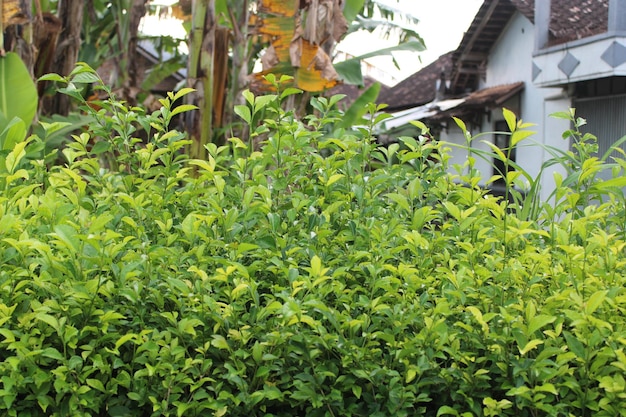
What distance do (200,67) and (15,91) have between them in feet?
5.02

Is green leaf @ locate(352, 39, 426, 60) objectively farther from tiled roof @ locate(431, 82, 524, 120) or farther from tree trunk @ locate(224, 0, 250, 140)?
tiled roof @ locate(431, 82, 524, 120)

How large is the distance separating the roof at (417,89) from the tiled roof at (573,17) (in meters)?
5.18

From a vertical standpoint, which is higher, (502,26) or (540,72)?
(502,26)

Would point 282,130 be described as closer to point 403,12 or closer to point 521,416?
point 521,416

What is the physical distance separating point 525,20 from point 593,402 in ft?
51.4

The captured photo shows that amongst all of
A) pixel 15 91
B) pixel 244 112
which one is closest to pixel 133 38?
pixel 15 91

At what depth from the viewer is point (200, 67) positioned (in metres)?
6.14

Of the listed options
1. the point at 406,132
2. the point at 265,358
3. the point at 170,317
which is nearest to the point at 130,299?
the point at 170,317

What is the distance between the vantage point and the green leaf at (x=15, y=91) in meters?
5.28

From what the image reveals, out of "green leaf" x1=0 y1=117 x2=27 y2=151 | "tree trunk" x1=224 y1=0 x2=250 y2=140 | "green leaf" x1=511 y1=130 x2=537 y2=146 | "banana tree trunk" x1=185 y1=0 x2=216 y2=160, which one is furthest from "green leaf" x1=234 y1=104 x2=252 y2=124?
"tree trunk" x1=224 y1=0 x2=250 y2=140

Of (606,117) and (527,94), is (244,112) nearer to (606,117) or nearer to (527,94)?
(606,117)

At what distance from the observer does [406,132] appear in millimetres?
13562

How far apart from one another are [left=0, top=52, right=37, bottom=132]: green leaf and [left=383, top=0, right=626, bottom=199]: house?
7.09 meters

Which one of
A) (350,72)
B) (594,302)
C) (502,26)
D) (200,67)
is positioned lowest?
(594,302)
